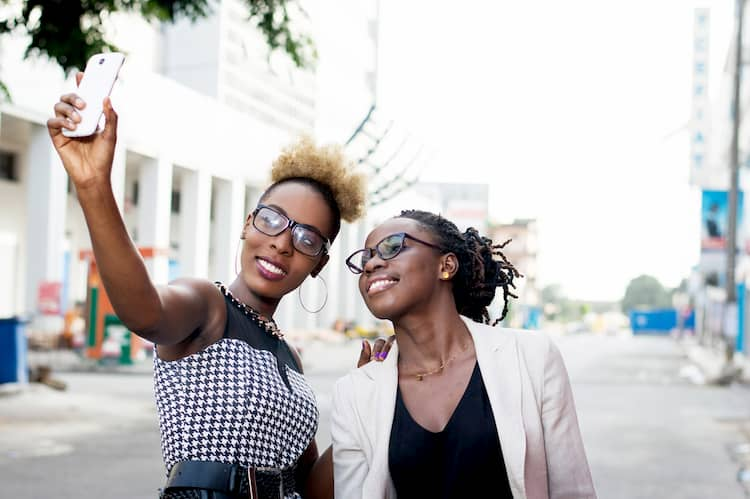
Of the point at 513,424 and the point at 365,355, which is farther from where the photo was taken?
the point at 365,355

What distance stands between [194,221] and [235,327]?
2964 cm

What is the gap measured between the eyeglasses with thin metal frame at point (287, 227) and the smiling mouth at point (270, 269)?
9 centimetres

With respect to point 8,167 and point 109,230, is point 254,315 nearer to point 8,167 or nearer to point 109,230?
point 109,230

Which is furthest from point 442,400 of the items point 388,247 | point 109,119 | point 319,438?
point 319,438

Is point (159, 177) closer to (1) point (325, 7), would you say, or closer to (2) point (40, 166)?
(2) point (40, 166)

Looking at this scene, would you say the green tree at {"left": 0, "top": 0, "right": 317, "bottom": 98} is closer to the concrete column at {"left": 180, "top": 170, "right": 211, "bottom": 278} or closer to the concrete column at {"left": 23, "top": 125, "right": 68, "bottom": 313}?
the concrete column at {"left": 23, "top": 125, "right": 68, "bottom": 313}

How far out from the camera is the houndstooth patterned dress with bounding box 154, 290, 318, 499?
8.41ft

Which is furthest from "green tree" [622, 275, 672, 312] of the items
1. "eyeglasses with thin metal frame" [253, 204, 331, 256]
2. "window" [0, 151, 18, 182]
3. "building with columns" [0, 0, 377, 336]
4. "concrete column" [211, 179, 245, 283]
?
"eyeglasses with thin metal frame" [253, 204, 331, 256]

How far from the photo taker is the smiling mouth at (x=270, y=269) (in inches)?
115

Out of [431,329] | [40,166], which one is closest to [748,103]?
[40,166]

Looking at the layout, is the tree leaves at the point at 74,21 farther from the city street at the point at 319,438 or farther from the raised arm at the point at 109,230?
the raised arm at the point at 109,230

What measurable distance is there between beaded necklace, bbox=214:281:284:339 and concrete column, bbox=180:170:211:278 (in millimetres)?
28981

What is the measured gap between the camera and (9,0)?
8.94 m

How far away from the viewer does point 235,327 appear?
270 cm
